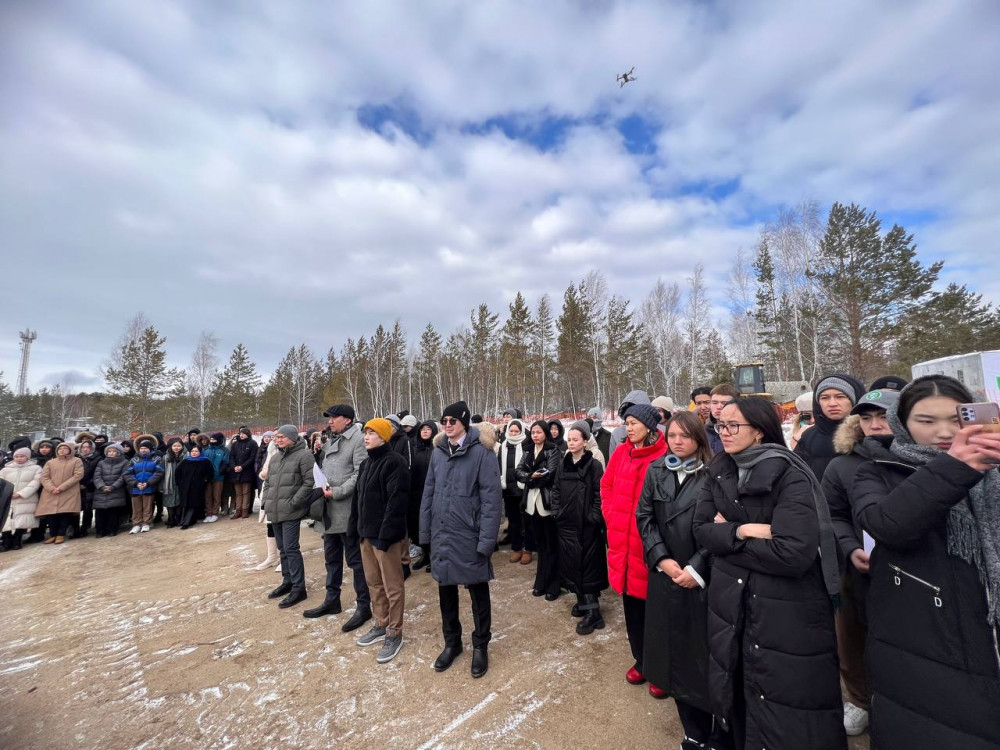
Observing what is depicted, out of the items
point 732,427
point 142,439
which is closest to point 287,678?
point 732,427

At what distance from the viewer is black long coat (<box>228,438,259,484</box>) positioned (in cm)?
950

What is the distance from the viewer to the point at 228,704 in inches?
126

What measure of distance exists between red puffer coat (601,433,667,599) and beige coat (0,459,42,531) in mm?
10835

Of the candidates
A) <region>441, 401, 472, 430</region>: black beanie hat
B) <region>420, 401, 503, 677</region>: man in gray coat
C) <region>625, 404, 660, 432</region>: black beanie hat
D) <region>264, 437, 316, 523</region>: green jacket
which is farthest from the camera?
<region>264, 437, 316, 523</region>: green jacket

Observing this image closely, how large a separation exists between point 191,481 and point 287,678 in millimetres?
7329

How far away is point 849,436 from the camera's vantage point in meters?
2.36

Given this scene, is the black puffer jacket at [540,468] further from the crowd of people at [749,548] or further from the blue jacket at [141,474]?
the blue jacket at [141,474]

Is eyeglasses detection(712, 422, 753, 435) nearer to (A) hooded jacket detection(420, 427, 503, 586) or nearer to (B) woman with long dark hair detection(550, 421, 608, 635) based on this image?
(A) hooded jacket detection(420, 427, 503, 586)

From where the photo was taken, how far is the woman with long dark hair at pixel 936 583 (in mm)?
1456

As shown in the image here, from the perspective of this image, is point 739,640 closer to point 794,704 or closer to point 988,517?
point 794,704

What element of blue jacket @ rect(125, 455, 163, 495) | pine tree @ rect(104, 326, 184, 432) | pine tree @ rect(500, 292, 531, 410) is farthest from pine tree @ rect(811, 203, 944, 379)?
pine tree @ rect(104, 326, 184, 432)

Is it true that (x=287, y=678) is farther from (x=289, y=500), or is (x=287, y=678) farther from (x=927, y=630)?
(x=927, y=630)

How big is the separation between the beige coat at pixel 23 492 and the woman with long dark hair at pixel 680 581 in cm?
1113

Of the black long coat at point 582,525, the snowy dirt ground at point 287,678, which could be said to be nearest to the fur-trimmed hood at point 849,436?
the snowy dirt ground at point 287,678
